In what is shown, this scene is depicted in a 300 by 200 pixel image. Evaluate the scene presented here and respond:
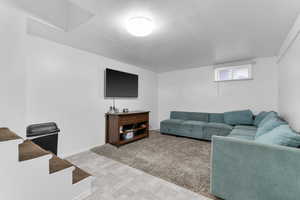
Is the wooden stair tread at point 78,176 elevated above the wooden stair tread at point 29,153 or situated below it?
below

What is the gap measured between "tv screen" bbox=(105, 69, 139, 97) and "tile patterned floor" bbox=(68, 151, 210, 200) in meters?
1.82

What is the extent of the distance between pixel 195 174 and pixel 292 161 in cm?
118

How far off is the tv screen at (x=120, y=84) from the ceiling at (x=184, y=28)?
54cm

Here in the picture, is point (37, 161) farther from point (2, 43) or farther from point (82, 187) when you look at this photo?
point (2, 43)

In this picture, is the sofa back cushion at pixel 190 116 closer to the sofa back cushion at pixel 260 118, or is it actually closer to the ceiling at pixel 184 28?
the sofa back cushion at pixel 260 118

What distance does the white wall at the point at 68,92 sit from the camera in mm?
2238

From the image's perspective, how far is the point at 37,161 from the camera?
1200 mm

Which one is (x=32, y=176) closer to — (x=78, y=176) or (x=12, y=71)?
(x=78, y=176)

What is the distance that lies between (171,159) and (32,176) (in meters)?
2.05

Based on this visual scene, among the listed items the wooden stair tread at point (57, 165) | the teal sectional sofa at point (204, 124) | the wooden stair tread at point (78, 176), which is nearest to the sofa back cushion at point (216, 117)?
the teal sectional sofa at point (204, 124)

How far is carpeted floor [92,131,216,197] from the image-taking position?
Answer: 71.6 inches

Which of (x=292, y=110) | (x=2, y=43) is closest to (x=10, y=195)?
(x=2, y=43)

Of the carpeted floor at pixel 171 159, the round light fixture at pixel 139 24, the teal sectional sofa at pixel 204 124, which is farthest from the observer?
the teal sectional sofa at pixel 204 124

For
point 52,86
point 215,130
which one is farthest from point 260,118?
point 52,86
